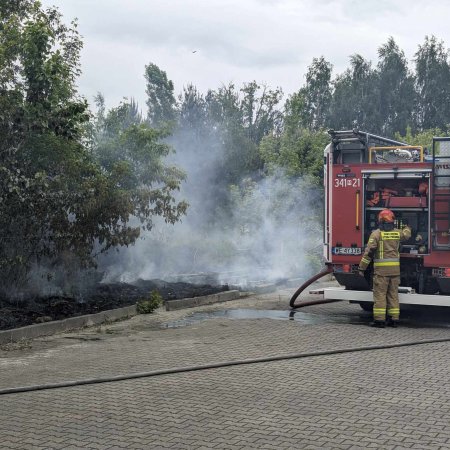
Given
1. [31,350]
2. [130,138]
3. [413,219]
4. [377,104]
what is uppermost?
[377,104]

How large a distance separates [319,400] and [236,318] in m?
5.49

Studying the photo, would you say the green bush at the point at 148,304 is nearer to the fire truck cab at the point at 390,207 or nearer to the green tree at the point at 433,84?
the fire truck cab at the point at 390,207

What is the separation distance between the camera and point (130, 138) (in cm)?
1400

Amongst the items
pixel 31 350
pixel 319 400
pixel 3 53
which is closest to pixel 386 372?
pixel 319 400

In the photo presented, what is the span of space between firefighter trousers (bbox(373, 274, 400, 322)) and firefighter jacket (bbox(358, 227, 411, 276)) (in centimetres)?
11

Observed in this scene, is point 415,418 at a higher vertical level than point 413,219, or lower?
lower

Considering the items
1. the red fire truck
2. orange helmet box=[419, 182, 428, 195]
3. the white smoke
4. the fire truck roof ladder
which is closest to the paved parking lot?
the red fire truck

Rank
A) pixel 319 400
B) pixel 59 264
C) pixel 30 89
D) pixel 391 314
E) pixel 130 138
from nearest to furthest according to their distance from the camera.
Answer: pixel 319 400 → pixel 391 314 → pixel 30 89 → pixel 59 264 → pixel 130 138

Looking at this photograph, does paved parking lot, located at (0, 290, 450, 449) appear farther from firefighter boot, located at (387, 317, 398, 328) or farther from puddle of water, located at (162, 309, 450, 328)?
puddle of water, located at (162, 309, 450, 328)

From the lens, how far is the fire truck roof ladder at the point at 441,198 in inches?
419

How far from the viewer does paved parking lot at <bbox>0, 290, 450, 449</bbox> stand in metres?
5.10

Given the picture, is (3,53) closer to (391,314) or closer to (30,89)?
(30,89)

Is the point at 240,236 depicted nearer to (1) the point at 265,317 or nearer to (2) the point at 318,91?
(1) the point at 265,317

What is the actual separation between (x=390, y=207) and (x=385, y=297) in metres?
1.54
